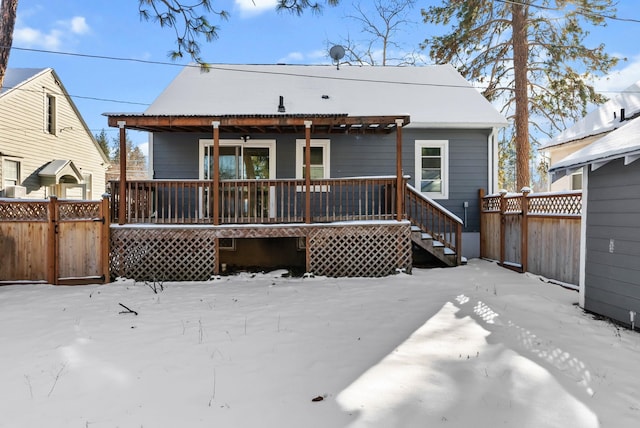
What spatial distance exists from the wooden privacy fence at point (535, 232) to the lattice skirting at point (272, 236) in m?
2.35

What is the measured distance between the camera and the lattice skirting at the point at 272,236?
786 centimetres

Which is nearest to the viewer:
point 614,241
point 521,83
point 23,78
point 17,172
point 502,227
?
point 614,241

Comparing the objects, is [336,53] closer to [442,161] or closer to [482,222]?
[442,161]

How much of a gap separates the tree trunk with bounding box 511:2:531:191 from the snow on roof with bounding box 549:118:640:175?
9.19 meters

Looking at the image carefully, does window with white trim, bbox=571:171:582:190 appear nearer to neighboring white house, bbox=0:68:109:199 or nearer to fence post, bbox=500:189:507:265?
fence post, bbox=500:189:507:265

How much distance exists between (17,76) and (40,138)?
2528mm

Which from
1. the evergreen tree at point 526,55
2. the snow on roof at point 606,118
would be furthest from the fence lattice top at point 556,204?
the evergreen tree at point 526,55

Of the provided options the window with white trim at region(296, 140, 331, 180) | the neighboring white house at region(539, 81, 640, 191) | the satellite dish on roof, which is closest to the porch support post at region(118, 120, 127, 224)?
the window with white trim at region(296, 140, 331, 180)

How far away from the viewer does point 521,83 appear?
46.2 feet

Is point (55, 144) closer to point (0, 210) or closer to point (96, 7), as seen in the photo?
point (96, 7)

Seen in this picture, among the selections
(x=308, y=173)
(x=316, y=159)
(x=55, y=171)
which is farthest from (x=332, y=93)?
(x=55, y=171)

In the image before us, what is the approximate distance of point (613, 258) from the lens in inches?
198

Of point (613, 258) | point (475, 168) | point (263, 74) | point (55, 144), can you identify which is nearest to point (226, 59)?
point (263, 74)

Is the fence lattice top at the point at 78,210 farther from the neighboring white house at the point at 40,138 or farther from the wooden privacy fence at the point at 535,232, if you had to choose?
the wooden privacy fence at the point at 535,232
